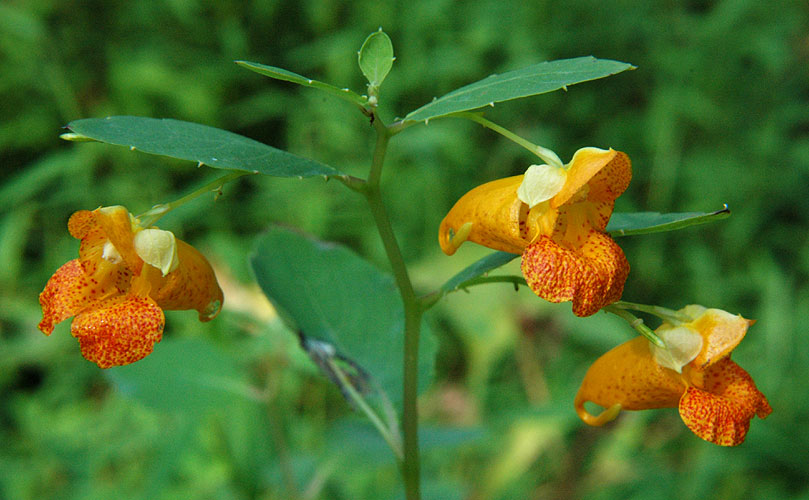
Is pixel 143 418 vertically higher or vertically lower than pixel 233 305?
lower

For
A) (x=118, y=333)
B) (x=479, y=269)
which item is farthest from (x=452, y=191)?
(x=118, y=333)

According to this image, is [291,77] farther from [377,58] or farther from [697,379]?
[697,379]

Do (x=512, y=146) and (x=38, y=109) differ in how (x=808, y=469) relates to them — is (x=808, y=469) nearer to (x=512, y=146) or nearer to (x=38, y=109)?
(x=512, y=146)

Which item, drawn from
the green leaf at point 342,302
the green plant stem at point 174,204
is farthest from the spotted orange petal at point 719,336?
the green plant stem at point 174,204

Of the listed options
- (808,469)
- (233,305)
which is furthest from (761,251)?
(233,305)

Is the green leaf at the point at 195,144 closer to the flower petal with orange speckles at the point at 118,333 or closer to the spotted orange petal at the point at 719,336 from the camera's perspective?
the flower petal with orange speckles at the point at 118,333

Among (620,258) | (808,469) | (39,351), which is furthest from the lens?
(39,351)

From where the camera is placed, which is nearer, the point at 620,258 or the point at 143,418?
the point at 620,258

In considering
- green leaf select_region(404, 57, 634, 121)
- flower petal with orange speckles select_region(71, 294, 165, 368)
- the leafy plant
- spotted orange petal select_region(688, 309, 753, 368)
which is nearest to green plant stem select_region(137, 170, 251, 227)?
the leafy plant
